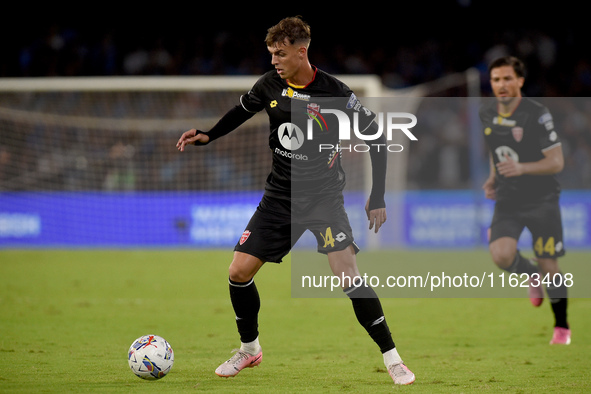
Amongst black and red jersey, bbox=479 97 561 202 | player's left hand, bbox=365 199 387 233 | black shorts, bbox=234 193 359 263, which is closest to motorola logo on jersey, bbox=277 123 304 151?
black shorts, bbox=234 193 359 263

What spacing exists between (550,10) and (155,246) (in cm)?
1462

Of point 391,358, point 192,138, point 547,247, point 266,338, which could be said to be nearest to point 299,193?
point 192,138

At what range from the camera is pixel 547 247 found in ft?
21.8

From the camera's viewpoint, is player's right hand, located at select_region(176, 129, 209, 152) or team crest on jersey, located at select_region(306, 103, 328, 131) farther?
player's right hand, located at select_region(176, 129, 209, 152)

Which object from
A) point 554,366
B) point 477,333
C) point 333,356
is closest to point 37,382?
point 333,356

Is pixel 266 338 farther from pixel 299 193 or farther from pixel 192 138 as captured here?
pixel 192 138

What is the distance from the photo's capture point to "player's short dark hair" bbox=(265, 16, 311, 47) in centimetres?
489

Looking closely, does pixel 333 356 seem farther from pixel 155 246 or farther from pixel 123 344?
pixel 155 246

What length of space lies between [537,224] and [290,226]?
2641 millimetres

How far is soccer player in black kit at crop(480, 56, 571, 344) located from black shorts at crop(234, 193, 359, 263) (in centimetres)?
219

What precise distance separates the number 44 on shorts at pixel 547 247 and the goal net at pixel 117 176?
813 cm

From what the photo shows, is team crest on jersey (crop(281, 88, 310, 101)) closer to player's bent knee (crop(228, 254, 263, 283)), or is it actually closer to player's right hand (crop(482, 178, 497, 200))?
player's bent knee (crop(228, 254, 263, 283))

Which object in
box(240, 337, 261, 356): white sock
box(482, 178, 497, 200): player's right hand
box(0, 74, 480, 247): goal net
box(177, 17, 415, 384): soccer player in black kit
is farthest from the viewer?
box(0, 74, 480, 247): goal net

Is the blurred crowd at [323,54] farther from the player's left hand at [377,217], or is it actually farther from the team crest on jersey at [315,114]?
the player's left hand at [377,217]
